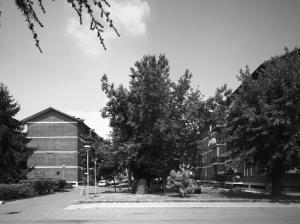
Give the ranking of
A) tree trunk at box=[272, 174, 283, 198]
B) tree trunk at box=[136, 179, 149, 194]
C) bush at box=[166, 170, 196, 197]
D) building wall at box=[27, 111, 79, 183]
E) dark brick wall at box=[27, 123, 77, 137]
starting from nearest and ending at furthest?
bush at box=[166, 170, 196, 197], tree trunk at box=[272, 174, 283, 198], tree trunk at box=[136, 179, 149, 194], building wall at box=[27, 111, 79, 183], dark brick wall at box=[27, 123, 77, 137]

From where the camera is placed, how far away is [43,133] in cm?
7375

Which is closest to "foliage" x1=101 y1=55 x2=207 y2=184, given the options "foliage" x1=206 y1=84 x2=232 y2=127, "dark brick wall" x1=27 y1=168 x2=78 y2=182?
"foliage" x1=206 y1=84 x2=232 y2=127

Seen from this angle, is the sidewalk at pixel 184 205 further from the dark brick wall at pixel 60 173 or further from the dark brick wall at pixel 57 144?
the dark brick wall at pixel 57 144

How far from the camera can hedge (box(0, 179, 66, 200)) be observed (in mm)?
32125

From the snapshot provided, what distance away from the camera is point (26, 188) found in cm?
3612

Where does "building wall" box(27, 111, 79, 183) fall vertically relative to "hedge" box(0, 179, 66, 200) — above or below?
above

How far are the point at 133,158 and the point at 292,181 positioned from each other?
1649 centimetres

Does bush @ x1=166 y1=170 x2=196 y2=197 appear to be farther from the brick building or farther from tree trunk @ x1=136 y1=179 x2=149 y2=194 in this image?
the brick building

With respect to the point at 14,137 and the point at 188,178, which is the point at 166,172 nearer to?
the point at 188,178

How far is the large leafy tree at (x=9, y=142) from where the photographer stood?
42.6m

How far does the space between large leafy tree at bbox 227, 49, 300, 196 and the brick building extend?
4882 cm

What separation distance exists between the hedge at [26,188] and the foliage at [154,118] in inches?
390

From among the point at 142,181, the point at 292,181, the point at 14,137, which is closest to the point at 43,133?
the point at 14,137

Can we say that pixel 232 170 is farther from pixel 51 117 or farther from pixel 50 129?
pixel 51 117
